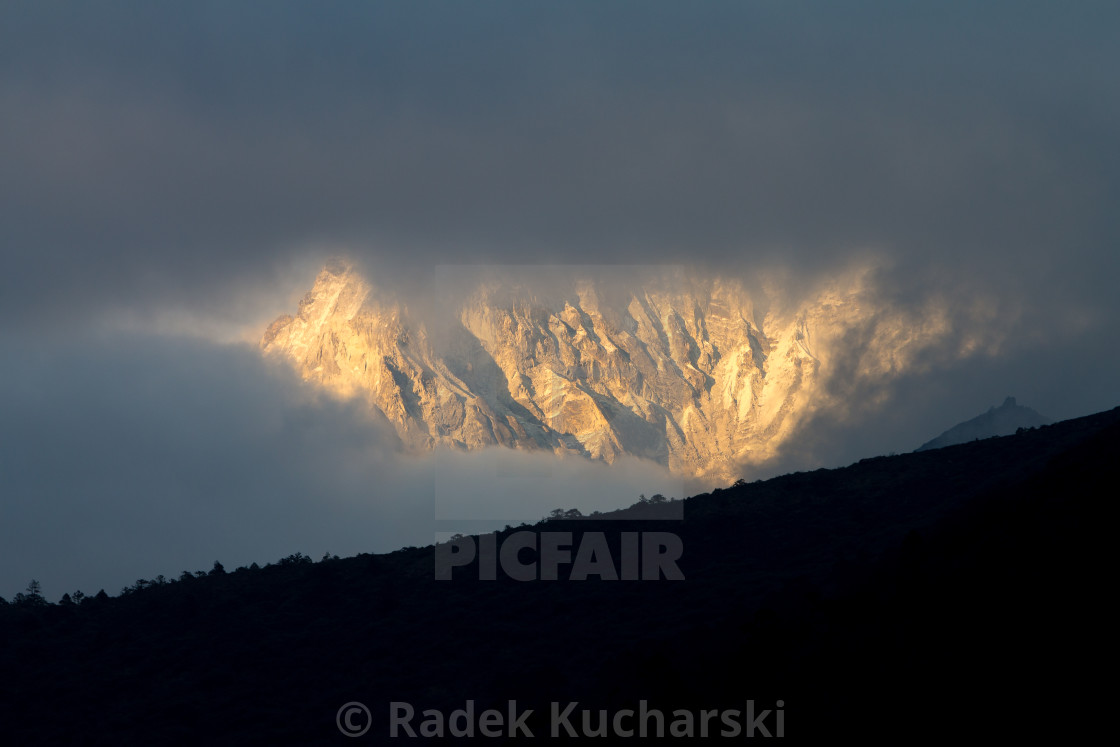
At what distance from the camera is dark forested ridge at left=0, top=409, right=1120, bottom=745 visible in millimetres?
29859

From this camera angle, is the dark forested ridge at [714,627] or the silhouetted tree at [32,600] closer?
the dark forested ridge at [714,627]

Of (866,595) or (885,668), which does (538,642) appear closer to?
(866,595)

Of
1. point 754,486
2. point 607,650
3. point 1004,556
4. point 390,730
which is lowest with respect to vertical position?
point 390,730

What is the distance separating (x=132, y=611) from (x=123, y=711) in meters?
20.0

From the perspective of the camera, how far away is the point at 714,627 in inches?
2052

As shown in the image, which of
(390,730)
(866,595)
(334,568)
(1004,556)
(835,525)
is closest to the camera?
(1004,556)

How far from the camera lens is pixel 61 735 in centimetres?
5553

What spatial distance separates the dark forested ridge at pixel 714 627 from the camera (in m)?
29.9

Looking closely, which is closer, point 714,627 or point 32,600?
point 714,627

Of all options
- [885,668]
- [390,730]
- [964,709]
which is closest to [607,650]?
[390,730]

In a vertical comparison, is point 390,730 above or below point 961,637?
below

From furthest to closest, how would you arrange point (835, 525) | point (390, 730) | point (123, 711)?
1. point (835, 525)
2. point (123, 711)
3. point (390, 730)

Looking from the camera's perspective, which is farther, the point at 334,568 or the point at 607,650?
the point at 334,568

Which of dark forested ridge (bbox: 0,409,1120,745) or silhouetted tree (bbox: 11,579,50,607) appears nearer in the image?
dark forested ridge (bbox: 0,409,1120,745)
